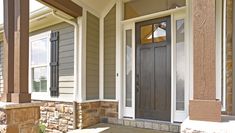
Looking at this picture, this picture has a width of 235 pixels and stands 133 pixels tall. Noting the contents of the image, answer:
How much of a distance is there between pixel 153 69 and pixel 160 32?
2.84 feet

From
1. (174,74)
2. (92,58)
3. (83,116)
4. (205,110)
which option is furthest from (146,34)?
(205,110)

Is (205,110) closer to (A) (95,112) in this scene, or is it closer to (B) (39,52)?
(A) (95,112)

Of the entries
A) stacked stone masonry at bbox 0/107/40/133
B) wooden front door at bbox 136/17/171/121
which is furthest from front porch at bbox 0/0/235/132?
stacked stone masonry at bbox 0/107/40/133

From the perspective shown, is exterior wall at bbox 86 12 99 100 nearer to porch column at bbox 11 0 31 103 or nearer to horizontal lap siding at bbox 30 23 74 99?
horizontal lap siding at bbox 30 23 74 99

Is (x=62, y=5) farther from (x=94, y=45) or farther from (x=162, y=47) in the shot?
(x=162, y=47)

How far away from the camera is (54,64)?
582 cm

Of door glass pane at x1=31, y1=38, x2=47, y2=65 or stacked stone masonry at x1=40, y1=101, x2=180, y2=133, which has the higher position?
door glass pane at x1=31, y1=38, x2=47, y2=65

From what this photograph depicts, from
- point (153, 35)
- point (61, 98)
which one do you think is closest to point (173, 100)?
point (153, 35)

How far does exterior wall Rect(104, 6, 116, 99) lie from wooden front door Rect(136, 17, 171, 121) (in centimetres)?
65

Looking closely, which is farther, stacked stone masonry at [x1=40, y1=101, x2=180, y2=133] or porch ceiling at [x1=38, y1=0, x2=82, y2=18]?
stacked stone masonry at [x1=40, y1=101, x2=180, y2=133]

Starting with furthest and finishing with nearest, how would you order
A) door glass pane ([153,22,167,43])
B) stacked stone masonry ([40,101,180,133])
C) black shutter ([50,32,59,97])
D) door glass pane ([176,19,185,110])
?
black shutter ([50,32,59,97]), stacked stone masonry ([40,101,180,133]), door glass pane ([153,22,167,43]), door glass pane ([176,19,185,110])

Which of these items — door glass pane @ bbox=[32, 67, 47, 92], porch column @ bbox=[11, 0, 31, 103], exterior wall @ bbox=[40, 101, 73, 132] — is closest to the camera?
porch column @ bbox=[11, 0, 31, 103]

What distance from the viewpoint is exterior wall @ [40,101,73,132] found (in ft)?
17.0

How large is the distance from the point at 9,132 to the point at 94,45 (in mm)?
3308
